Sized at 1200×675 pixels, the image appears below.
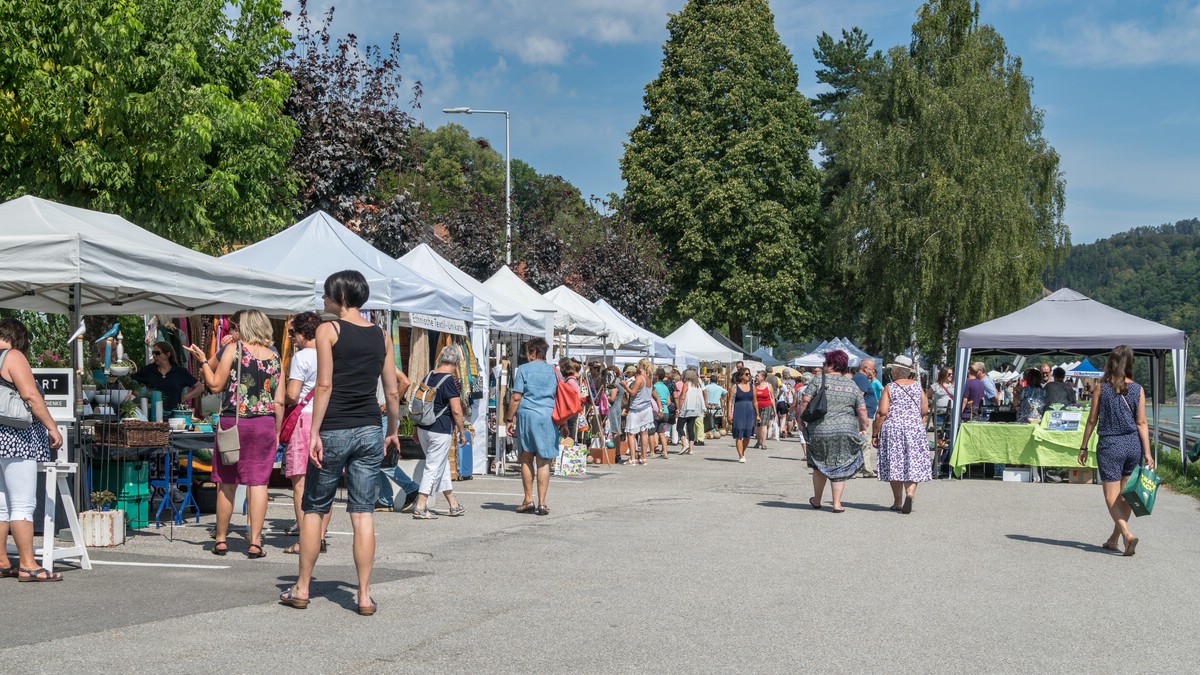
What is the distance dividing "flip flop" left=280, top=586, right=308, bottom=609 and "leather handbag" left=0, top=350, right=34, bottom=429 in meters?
2.15

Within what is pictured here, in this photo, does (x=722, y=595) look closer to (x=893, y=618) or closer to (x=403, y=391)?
(x=893, y=618)

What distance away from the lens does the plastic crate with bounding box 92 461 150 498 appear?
33.9ft

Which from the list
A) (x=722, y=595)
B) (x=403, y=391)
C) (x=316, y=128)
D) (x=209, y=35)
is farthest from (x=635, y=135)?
(x=722, y=595)

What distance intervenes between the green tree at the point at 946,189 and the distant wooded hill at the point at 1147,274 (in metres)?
6.41

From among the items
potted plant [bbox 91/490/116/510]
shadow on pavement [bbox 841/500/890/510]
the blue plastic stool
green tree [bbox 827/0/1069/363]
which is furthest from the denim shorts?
green tree [bbox 827/0/1069/363]

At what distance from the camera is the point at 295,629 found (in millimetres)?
6500

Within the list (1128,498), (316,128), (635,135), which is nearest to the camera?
(1128,498)

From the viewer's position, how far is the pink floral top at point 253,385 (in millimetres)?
9234

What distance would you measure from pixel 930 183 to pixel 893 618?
37.4 metres

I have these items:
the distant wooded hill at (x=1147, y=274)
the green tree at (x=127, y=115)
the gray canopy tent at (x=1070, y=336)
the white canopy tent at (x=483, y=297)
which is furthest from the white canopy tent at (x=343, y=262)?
the distant wooded hill at (x=1147, y=274)

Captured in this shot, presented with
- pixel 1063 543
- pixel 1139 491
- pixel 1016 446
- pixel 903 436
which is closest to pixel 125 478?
pixel 903 436

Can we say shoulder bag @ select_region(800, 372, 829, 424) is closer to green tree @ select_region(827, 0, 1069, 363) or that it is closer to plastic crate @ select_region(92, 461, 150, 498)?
plastic crate @ select_region(92, 461, 150, 498)

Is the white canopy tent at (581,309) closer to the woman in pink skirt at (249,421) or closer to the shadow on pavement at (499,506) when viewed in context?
→ the shadow on pavement at (499,506)

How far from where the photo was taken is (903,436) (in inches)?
545
